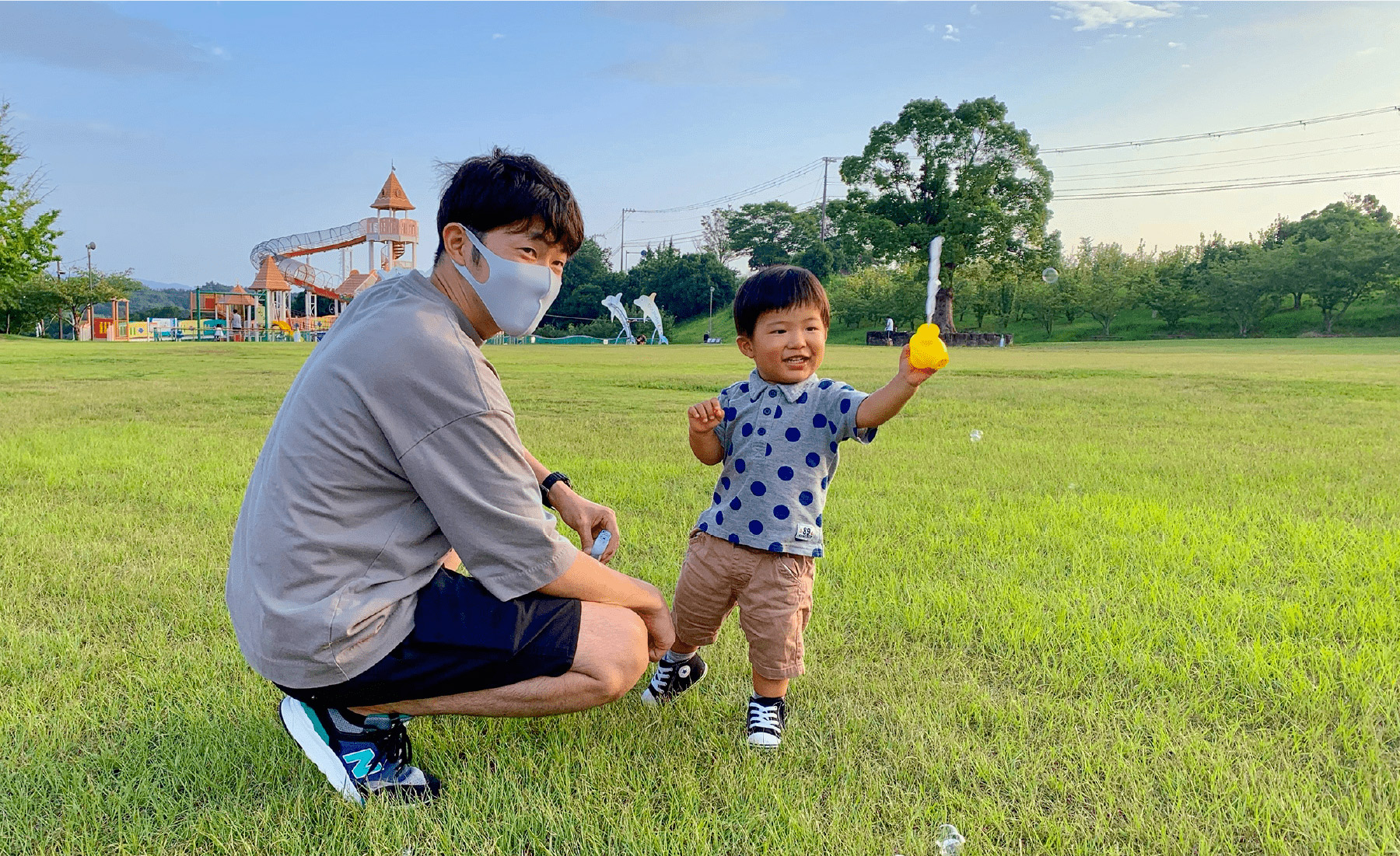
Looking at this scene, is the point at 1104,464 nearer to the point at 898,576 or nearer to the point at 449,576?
the point at 898,576

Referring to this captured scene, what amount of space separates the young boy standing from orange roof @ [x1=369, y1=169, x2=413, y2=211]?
45.0 metres

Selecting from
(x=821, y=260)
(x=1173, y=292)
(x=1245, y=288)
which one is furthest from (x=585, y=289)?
(x=1245, y=288)

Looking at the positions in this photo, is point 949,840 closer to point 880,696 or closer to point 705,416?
point 880,696

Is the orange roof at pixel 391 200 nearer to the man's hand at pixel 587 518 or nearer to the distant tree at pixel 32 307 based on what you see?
the distant tree at pixel 32 307

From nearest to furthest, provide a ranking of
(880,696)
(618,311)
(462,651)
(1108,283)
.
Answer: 1. (462,651)
2. (880,696)
3. (1108,283)
4. (618,311)

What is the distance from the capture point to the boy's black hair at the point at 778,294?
2506 millimetres

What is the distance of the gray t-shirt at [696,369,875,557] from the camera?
2.50 m

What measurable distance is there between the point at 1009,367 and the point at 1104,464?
14.2 metres

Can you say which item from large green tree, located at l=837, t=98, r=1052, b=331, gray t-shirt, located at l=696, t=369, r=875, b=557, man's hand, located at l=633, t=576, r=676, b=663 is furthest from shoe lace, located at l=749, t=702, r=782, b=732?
large green tree, located at l=837, t=98, r=1052, b=331

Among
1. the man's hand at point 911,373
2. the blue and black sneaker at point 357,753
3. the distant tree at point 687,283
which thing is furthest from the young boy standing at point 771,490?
the distant tree at point 687,283

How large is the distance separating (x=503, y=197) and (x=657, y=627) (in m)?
1.25

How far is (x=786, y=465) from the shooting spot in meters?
2.54

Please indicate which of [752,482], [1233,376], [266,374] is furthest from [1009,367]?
[752,482]

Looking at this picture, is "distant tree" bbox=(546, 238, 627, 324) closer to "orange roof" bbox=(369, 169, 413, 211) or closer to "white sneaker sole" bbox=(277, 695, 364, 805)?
"orange roof" bbox=(369, 169, 413, 211)
